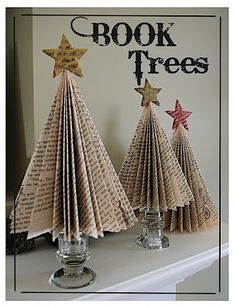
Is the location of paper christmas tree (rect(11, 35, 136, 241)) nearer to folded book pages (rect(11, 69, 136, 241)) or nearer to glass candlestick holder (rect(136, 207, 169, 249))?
folded book pages (rect(11, 69, 136, 241))

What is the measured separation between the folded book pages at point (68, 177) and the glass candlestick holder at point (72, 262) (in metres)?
0.04

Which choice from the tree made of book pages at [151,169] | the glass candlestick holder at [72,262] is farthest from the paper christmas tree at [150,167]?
the glass candlestick holder at [72,262]

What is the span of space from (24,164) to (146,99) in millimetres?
216

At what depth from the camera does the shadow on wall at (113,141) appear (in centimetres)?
68

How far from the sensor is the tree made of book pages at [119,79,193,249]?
68cm

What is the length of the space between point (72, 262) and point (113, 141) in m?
0.20

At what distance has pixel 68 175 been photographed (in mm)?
563

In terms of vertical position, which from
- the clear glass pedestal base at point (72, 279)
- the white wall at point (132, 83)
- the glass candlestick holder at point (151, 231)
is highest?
the white wall at point (132, 83)

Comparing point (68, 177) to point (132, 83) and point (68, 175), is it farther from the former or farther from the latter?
point (132, 83)

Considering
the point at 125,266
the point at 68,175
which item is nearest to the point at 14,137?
the point at 68,175

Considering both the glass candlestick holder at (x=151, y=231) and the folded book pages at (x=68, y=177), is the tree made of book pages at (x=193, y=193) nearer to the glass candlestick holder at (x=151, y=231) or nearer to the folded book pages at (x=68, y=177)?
the glass candlestick holder at (x=151, y=231)

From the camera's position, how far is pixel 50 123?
58 centimetres
